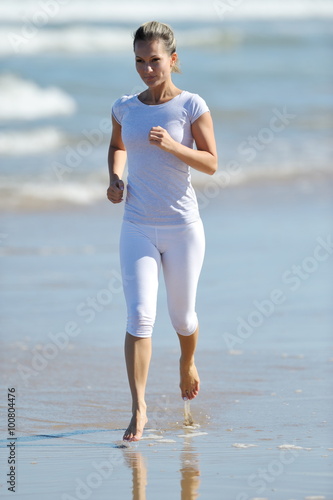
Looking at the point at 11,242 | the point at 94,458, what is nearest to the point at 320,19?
the point at 11,242

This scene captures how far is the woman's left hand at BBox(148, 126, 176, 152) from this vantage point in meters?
4.18

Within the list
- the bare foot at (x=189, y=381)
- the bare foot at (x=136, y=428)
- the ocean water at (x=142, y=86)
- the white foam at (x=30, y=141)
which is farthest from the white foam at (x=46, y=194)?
the bare foot at (x=136, y=428)

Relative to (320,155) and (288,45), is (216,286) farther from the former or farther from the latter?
(288,45)

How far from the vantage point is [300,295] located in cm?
721

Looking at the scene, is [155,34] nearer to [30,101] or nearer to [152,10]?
[30,101]

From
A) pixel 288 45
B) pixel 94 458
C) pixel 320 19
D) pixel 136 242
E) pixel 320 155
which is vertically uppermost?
pixel 320 19

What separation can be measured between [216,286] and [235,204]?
3671 mm

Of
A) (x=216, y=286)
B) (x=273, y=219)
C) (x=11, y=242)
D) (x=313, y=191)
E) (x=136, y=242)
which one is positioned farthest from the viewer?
(x=313, y=191)

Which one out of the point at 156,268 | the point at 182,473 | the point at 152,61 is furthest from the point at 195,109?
the point at 182,473

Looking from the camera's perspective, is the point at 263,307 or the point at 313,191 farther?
the point at 313,191

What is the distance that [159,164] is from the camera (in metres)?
Result: 4.38

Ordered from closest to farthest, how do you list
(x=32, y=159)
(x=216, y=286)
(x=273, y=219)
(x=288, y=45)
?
(x=216, y=286), (x=273, y=219), (x=32, y=159), (x=288, y=45)

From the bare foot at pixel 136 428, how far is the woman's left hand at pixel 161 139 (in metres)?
1.17

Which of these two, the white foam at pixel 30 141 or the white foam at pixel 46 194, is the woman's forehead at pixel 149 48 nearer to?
the white foam at pixel 46 194
